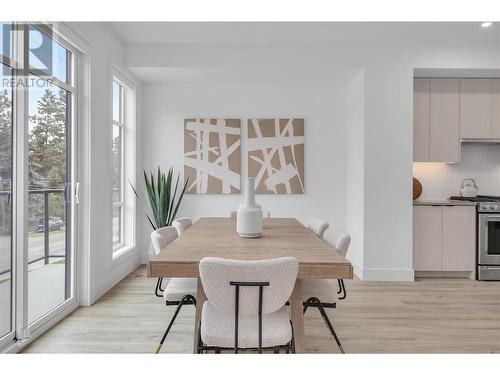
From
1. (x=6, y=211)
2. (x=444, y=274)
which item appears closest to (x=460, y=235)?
(x=444, y=274)

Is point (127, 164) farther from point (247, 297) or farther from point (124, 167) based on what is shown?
point (247, 297)

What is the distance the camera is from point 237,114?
4.84 metres

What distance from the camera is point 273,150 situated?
4809mm

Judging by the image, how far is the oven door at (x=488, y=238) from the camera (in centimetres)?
414

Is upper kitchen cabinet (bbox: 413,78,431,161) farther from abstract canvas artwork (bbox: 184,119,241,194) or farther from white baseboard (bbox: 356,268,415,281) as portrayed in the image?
abstract canvas artwork (bbox: 184,119,241,194)

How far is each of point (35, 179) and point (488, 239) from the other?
4723 mm

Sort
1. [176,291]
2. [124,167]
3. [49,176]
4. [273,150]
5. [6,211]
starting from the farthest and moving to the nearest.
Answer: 1. [273,150]
2. [124,167]
3. [49,176]
4. [6,211]
5. [176,291]

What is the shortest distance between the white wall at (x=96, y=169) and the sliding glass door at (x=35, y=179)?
0.37 ft

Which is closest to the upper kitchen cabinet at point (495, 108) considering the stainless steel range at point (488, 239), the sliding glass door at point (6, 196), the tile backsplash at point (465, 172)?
the tile backsplash at point (465, 172)

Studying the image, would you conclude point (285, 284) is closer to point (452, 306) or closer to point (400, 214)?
point (452, 306)

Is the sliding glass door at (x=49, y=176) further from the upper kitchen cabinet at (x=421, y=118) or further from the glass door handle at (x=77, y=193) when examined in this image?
the upper kitchen cabinet at (x=421, y=118)

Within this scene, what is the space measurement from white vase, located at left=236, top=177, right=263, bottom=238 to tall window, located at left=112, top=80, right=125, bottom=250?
2.60m

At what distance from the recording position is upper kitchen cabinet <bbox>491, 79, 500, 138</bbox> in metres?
4.31
